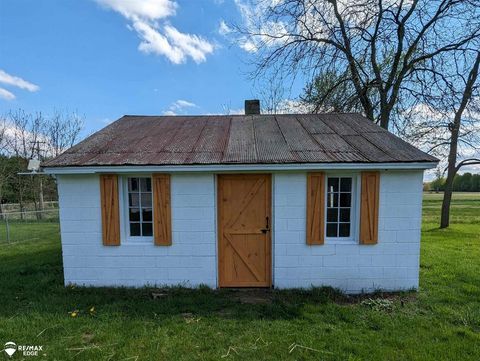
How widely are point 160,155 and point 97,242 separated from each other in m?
2.09

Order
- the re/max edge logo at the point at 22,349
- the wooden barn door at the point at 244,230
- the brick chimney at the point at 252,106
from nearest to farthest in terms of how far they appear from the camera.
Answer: the re/max edge logo at the point at 22,349 < the wooden barn door at the point at 244,230 < the brick chimney at the point at 252,106

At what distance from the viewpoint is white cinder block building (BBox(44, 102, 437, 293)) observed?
516 cm

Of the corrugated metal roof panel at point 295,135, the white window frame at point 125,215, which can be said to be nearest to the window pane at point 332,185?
the corrugated metal roof panel at point 295,135

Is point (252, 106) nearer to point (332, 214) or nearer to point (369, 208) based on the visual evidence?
point (332, 214)

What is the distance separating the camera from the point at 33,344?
11.6ft

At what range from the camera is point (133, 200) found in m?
5.48

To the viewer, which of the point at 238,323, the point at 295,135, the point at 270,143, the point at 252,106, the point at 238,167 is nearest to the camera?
the point at 238,323

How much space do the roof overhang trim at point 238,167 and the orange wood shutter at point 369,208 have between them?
10.5 inches

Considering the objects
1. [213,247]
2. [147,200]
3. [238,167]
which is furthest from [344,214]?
[147,200]

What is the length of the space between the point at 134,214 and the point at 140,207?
193 millimetres

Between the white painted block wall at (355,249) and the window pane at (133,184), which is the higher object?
the window pane at (133,184)

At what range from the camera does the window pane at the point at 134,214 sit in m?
5.49

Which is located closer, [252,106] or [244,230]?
[244,230]

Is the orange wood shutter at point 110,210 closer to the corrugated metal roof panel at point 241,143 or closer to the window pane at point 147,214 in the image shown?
the window pane at point 147,214
